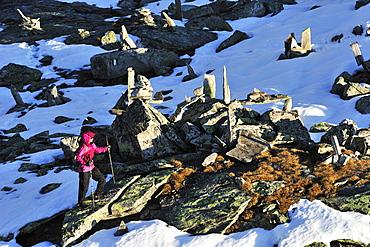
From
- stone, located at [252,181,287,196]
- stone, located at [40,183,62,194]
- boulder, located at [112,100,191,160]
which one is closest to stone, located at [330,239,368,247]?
stone, located at [252,181,287,196]

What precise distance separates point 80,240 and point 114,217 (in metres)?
1.33

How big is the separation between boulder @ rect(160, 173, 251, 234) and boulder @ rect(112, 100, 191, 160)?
3578mm

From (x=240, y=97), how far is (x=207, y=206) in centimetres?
1379

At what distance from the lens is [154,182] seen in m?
12.1

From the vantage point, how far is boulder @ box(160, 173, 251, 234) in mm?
9945

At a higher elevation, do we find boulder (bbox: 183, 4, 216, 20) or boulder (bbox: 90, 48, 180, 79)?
boulder (bbox: 183, 4, 216, 20)

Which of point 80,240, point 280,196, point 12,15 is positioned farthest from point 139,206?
Answer: point 12,15

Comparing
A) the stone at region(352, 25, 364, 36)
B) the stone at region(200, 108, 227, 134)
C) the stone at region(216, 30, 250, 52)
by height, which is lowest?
the stone at region(200, 108, 227, 134)

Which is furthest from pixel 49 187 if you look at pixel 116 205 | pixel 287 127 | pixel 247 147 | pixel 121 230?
pixel 287 127

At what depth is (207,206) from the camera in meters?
10.6

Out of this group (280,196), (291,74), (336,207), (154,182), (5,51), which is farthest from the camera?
(5,51)

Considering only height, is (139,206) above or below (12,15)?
below

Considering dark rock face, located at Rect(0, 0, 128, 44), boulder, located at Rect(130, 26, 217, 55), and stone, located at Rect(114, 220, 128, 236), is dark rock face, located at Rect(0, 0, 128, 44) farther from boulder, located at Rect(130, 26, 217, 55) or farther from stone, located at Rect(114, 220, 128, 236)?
stone, located at Rect(114, 220, 128, 236)

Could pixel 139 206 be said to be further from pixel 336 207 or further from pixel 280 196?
pixel 336 207
